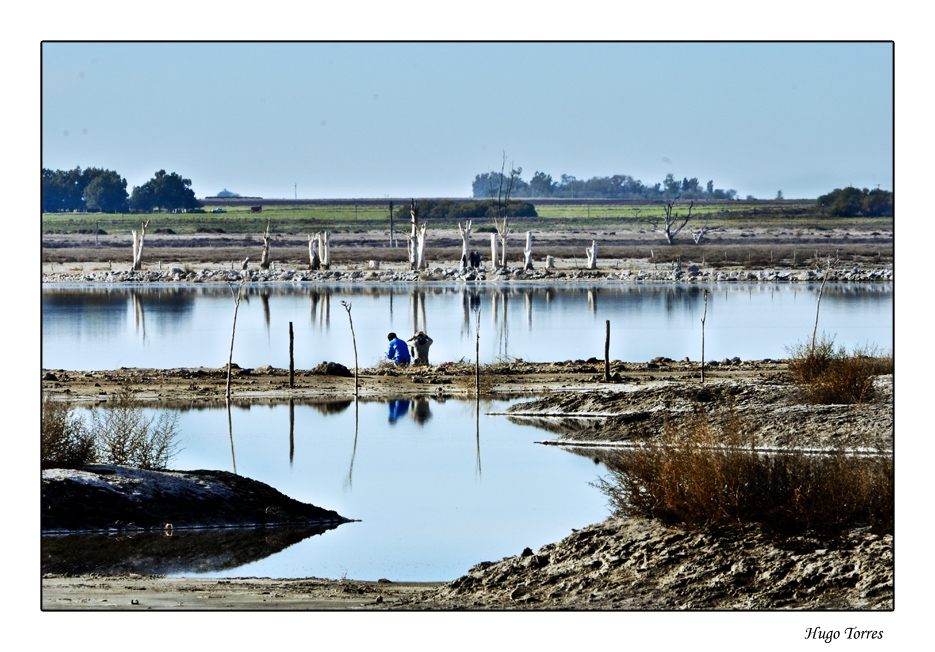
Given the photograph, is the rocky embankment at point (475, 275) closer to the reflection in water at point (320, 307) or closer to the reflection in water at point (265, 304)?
the reflection in water at point (265, 304)

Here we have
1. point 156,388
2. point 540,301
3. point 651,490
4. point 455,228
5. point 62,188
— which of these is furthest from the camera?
point 455,228

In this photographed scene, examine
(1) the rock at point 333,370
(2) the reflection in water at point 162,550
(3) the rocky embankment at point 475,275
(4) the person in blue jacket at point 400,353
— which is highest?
(3) the rocky embankment at point 475,275

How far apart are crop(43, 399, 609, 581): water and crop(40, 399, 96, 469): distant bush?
1.13 m

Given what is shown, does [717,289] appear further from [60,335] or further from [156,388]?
[156,388]

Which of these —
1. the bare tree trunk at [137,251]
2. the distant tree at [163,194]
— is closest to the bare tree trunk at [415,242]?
the bare tree trunk at [137,251]

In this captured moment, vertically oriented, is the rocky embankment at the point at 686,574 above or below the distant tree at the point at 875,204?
below

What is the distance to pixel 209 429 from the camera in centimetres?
2216

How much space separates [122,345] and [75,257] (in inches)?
1953

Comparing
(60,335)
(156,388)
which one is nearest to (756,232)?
(60,335)

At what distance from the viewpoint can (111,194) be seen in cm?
8844

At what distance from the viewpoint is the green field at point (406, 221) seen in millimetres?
96750

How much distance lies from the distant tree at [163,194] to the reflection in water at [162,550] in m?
80.9

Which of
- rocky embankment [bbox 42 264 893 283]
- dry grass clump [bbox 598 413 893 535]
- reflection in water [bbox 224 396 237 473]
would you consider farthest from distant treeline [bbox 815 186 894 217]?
dry grass clump [bbox 598 413 893 535]

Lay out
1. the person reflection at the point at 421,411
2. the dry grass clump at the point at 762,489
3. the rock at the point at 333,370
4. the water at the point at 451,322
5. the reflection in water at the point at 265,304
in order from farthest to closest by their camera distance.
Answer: the reflection in water at the point at 265,304 → the water at the point at 451,322 → the rock at the point at 333,370 → the person reflection at the point at 421,411 → the dry grass clump at the point at 762,489
